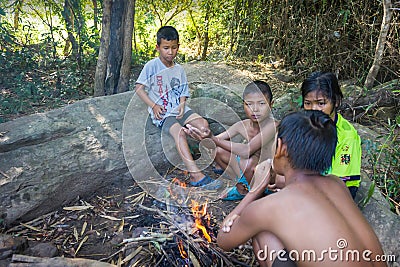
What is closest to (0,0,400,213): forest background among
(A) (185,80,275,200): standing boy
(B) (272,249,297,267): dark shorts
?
(A) (185,80,275,200): standing boy

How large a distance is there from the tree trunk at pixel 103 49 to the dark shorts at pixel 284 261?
3531mm

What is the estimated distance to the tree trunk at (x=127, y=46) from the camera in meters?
4.49

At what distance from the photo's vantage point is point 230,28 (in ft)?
21.6

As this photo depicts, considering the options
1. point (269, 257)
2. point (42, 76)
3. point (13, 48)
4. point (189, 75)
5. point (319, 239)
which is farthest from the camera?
point (13, 48)

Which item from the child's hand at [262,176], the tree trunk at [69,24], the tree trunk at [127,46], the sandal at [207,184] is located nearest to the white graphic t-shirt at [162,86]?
the sandal at [207,184]

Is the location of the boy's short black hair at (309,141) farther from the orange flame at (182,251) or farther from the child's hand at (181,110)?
the child's hand at (181,110)

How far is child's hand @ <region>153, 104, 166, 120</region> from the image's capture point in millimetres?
3635

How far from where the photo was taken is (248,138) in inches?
130

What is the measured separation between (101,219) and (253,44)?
4.23 metres

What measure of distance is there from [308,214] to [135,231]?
4.75 feet

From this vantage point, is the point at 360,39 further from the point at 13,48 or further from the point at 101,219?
the point at 13,48

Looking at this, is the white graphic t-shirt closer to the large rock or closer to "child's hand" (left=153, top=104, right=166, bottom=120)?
"child's hand" (left=153, top=104, right=166, bottom=120)

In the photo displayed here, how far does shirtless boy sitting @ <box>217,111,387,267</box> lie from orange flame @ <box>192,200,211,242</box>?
0.66 meters

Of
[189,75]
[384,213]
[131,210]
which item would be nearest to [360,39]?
[189,75]
